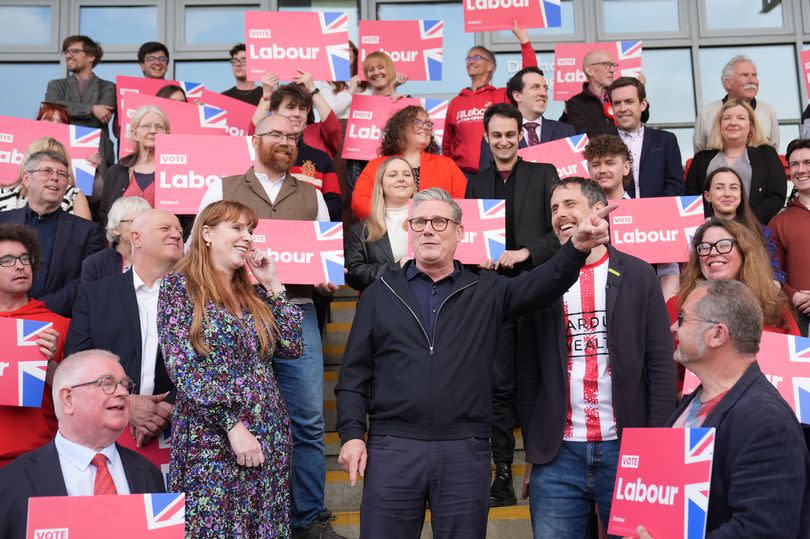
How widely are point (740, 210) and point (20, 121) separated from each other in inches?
202

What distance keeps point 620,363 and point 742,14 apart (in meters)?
9.83

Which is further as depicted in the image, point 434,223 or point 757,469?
point 434,223

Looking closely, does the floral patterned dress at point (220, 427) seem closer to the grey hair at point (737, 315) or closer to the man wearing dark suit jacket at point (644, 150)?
the grey hair at point (737, 315)

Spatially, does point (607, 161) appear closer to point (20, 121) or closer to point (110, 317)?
point (110, 317)

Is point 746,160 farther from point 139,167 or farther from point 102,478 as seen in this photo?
point 102,478

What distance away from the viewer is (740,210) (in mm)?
6070

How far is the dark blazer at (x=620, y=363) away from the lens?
13.2 ft

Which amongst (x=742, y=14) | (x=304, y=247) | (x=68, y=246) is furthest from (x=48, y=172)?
(x=742, y=14)

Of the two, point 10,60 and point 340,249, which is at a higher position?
point 10,60

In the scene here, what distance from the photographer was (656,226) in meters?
6.09

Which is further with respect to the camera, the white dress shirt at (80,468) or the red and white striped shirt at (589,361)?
the red and white striped shirt at (589,361)

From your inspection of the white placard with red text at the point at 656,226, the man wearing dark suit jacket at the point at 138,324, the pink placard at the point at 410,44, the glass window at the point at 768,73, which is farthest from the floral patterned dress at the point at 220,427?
the glass window at the point at 768,73

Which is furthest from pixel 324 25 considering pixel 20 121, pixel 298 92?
pixel 20 121

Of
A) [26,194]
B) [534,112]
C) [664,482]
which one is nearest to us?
[664,482]
